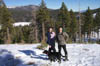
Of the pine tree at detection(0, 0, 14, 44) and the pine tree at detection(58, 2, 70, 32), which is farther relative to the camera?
the pine tree at detection(58, 2, 70, 32)

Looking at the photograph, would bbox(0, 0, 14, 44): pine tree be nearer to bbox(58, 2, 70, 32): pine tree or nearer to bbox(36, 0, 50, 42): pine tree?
bbox(36, 0, 50, 42): pine tree

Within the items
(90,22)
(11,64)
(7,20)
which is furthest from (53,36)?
(90,22)

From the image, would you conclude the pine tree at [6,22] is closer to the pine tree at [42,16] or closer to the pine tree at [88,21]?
the pine tree at [42,16]

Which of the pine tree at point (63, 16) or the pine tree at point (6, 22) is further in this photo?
the pine tree at point (63, 16)

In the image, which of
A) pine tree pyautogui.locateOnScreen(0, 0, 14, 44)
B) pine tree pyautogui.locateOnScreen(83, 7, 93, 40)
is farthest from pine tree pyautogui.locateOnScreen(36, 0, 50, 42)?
pine tree pyautogui.locateOnScreen(83, 7, 93, 40)

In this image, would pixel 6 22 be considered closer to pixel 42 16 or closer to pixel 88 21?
pixel 42 16

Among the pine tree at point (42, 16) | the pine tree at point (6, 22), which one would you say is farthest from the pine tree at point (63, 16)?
the pine tree at point (6, 22)

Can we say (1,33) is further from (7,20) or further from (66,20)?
(66,20)

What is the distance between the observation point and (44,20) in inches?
1677

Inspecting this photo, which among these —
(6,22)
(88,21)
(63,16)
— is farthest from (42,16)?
(88,21)

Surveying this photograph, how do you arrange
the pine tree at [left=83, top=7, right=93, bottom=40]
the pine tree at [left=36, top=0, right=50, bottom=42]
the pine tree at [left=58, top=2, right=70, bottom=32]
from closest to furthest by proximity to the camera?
1. the pine tree at [left=36, top=0, right=50, bottom=42]
2. the pine tree at [left=58, top=2, right=70, bottom=32]
3. the pine tree at [left=83, top=7, right=93, bottom=40]

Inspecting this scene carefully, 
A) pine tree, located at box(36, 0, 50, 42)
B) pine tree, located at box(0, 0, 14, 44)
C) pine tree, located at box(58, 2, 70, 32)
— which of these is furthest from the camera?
pine tree, located at box(58, 2, 70, 32)

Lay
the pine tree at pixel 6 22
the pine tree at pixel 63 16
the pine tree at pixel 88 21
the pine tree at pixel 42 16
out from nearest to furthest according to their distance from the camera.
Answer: the pine tree at pixel 6 22, the pine tree at pixel 42 16, the pine tree at pixel 63 16, the pine tree at pixel 88 21

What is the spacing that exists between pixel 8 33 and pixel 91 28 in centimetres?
2824
